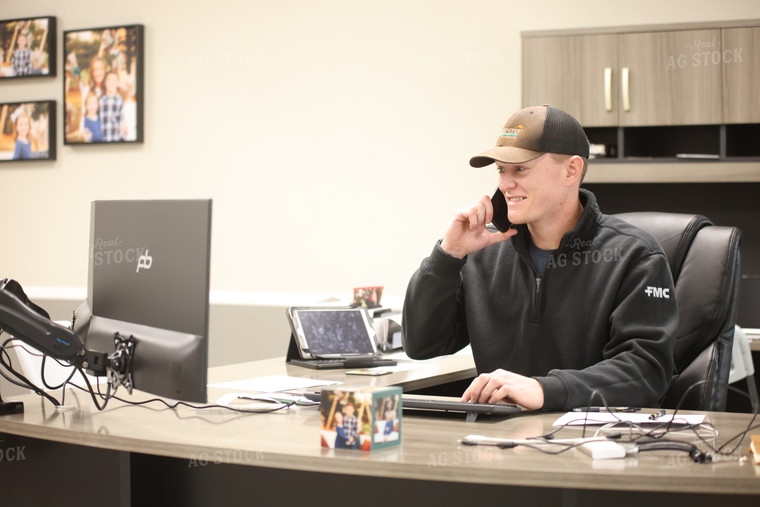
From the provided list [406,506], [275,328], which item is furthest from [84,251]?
[406,506]

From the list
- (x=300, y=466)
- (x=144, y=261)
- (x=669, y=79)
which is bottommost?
(x=300, y=466)

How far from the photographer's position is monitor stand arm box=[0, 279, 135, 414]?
1687mm

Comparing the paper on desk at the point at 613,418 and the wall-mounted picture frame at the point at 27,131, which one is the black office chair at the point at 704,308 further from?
the wall-mounted picture frame at the point at 27,131

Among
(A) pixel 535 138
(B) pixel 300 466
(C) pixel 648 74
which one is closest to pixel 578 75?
(C) pixel 648 74

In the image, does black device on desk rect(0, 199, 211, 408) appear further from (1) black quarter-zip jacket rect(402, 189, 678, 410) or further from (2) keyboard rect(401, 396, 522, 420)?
(1) black quarter-zip jacket rect(402, 189, 678, 410)

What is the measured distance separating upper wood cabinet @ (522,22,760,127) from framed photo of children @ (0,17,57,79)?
9.66ft

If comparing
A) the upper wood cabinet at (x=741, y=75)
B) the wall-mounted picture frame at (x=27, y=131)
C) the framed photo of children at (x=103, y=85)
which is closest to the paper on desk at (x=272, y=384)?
the upper wood cabinet at (x=741, y=75)

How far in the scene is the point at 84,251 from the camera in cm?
532

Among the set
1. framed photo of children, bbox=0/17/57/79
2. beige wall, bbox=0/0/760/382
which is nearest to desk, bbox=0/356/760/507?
beige wall, bbox=0/0/760/382

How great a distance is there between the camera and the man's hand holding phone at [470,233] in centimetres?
212

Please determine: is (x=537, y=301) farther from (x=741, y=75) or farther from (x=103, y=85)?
(x=103, y=85)

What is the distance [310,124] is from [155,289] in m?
3.28

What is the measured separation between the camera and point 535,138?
2137 millimetres

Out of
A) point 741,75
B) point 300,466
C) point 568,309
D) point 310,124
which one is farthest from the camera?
point 310,124
